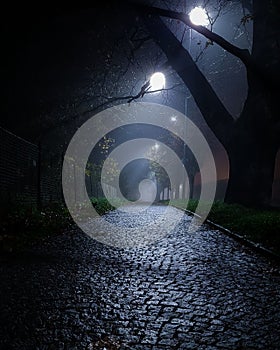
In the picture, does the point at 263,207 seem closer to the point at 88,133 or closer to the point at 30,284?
the point at 30,284

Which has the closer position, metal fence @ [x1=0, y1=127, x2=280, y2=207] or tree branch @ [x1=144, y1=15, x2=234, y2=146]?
metal fence @ [x1=0, y1=127, x2=280, y2=207]

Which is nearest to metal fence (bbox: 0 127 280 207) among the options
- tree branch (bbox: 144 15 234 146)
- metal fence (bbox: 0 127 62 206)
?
metal fence (bbox: 0 127 62 206)

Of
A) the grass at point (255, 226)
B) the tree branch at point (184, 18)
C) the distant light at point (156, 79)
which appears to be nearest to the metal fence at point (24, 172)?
the tree branch at point (184, 18)

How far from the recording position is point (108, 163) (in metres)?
31.4

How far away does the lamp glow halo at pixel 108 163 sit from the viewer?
28.0 feet

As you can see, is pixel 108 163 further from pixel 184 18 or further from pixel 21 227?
pixel 21 227

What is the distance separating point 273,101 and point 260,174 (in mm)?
2617

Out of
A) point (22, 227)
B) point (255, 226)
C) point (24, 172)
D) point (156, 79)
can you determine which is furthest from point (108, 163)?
point (255, 226)

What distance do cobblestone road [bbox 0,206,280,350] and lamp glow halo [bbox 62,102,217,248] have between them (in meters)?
1.91

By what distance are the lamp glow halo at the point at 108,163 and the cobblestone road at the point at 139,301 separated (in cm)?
191

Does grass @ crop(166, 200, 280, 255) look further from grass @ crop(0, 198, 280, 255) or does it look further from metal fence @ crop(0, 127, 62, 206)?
metal fence @ crop(0, 127, 62, 206)

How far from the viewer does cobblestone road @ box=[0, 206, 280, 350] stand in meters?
2.41

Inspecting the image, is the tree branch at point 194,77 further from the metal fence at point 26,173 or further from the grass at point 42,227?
the metal fence at point 26,173

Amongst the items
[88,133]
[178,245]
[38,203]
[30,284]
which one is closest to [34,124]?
[38,203]
